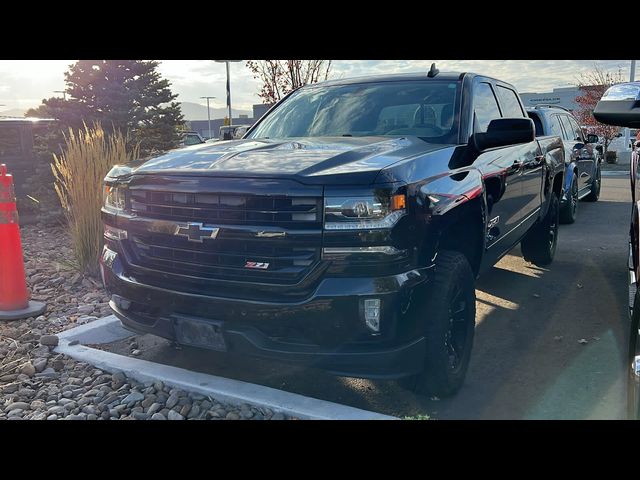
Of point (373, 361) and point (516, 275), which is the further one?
point (516, 275)

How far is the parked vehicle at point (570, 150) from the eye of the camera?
8195 millimetres

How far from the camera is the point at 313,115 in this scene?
4355 millimetres

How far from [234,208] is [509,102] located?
11.1ft

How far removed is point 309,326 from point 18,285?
3.18 m

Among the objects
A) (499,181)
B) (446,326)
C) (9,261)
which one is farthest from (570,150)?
(9,261)

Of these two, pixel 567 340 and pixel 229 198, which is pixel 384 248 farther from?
pixel 567 340

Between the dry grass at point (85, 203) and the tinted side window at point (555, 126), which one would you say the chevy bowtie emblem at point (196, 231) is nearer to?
the dry grass at point (85, 203)

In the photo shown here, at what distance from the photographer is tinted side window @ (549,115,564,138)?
8310mm

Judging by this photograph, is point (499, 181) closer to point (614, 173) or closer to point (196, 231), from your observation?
point (196, 231)

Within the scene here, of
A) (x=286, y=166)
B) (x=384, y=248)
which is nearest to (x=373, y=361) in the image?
(x=384, y=248)

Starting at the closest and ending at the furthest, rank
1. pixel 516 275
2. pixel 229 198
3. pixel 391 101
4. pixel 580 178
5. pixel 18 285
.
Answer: pixel 229 198, pixel 391 101, pixel 18 285, pixel 516 275, pixel 580 178

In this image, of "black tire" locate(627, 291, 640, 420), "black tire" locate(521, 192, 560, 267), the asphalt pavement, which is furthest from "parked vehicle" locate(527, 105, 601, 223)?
"black tire" locate(627, 291, 640, 420)

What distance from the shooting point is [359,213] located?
2.65 meters

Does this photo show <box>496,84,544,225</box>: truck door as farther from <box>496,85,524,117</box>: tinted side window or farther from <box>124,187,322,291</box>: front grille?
<box>124,187,322,291</box>: front grille
